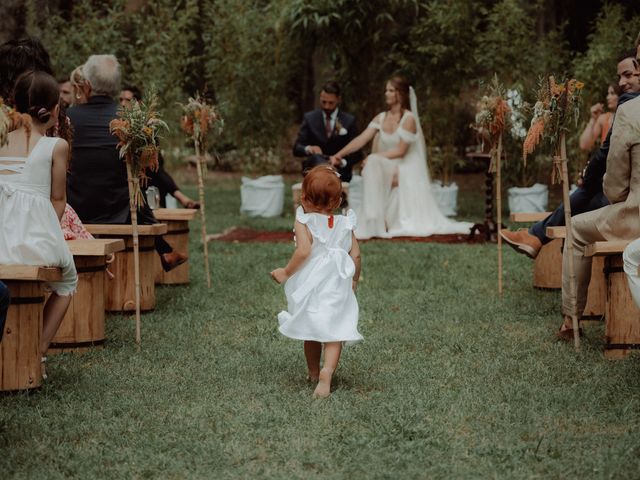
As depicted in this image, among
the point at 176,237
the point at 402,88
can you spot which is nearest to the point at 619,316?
the point at 176,237

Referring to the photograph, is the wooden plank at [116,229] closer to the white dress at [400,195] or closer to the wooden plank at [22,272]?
the wooden plank at [22,272]

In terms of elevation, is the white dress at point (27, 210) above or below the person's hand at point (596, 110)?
below

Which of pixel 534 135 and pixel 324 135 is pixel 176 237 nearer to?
pixel 534 135

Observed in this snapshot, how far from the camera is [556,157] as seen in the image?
6.70 m

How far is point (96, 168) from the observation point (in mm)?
7746

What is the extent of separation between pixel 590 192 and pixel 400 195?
614 centimetres

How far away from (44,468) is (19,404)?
39.7 inches

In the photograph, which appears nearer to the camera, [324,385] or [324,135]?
[324,385]

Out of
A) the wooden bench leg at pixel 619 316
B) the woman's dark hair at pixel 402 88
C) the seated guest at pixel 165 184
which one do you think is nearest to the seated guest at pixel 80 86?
the seated guest at pixel 165 184

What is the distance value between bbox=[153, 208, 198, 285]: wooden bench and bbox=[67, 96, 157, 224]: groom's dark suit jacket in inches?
44.7

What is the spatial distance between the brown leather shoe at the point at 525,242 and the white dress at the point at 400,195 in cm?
Answer: 513

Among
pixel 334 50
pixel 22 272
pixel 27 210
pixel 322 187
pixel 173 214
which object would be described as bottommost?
pixel 22 272

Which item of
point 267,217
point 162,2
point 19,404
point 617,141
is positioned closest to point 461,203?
point 267,217

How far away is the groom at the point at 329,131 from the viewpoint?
13016mm
